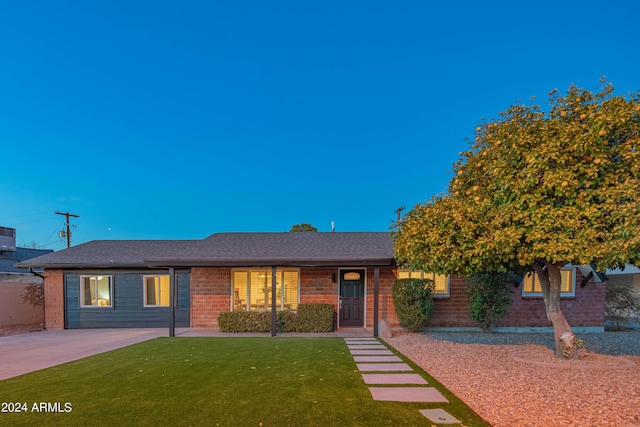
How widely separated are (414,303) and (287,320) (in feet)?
13.3

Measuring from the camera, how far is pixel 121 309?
12117 mm

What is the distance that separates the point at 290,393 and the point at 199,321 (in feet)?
26.9

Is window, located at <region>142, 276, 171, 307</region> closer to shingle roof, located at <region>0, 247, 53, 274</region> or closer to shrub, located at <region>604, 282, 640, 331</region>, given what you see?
shingle roof, located at <region>0, 247, 53, 274</region>

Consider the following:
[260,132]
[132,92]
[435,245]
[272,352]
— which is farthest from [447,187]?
[260,132]

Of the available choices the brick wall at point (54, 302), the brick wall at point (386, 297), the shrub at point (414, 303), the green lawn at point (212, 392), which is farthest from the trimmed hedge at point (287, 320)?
the brick wall at point (54, 302)

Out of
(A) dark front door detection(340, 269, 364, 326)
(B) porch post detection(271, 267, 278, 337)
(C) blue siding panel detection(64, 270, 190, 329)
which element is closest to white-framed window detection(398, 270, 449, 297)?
(A) dark front door detection(340, 269, 364, 326)

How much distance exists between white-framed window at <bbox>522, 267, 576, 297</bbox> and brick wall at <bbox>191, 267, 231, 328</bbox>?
33.3 feet

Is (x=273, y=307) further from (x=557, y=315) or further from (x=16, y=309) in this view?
(x=16, y=309)

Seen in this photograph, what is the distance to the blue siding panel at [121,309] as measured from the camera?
1209cm

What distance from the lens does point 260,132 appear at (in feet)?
141

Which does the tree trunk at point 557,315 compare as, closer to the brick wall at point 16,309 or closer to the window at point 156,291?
the window at point 156,291

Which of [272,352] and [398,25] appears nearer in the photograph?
[272,352]

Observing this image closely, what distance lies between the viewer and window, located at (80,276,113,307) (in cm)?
1216

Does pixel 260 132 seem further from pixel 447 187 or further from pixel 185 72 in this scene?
pixel 447 187
